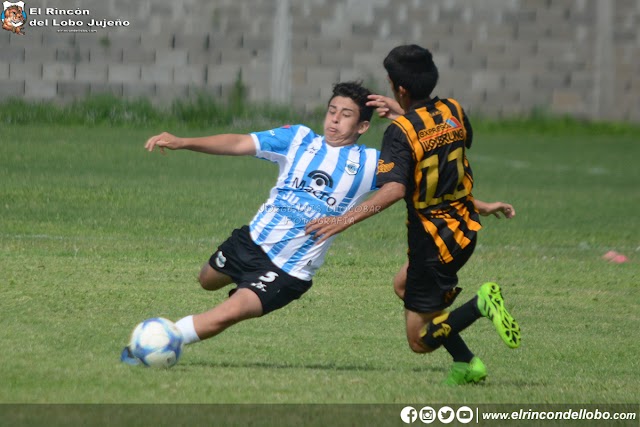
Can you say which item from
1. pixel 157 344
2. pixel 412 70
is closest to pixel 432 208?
pixel 412 70

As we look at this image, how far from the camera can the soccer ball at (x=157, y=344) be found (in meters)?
5.94

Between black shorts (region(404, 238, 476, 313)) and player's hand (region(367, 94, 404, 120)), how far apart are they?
0.80 m

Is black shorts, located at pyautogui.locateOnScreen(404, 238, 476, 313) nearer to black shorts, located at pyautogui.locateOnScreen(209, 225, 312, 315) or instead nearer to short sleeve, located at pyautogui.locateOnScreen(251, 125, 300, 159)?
black shorts, located at pyautogui.locateOnScreen(209, 225, 312, 315)

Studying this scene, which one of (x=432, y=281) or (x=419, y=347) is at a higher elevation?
(x=432, y=281)

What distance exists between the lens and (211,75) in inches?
699

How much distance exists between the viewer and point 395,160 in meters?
5.85

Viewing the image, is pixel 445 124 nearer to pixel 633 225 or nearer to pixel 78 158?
pixel 633 225

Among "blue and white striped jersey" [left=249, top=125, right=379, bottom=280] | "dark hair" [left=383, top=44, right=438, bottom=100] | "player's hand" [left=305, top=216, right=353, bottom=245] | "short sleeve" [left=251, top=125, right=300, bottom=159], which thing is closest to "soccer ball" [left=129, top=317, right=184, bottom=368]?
"blue and white striped jersey" [left=249, top=125, right=379, bottom=280]

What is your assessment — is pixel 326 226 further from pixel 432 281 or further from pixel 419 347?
pixel 419 347

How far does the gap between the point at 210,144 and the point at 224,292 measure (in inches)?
109

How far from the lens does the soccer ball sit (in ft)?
19.5
